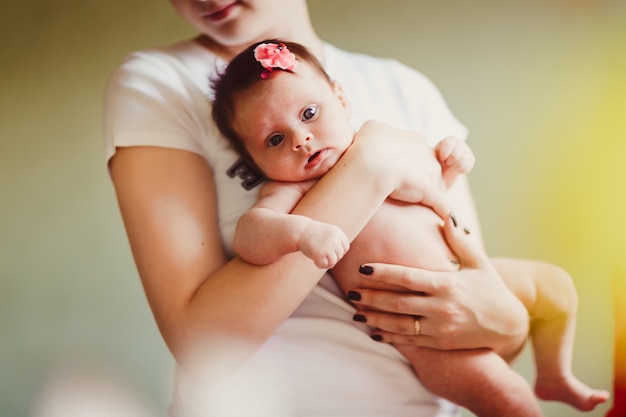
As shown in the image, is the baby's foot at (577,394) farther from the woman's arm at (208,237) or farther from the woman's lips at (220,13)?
the woman's lips at (220,13)

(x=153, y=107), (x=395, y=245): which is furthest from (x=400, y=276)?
(x=153, y=107)

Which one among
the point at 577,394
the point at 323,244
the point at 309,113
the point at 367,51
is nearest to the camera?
the point at 323,244

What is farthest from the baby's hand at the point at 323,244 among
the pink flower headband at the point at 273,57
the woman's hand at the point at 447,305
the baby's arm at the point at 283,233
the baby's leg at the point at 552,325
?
the baby's leg at the point at 552,325

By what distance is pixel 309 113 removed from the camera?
2.82 feet

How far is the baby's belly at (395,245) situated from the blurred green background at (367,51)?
0.17m

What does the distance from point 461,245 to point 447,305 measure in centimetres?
8

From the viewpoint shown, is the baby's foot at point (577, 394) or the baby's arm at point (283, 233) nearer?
the baby's arm at point (283, 233)

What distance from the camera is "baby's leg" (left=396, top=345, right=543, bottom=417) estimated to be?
864mm

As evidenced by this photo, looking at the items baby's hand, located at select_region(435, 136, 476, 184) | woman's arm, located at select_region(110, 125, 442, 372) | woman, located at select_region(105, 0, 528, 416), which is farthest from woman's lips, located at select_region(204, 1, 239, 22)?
baby's hand, located at select_region(435, 136, 476, 184)

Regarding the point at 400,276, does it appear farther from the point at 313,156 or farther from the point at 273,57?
the point at 273,57

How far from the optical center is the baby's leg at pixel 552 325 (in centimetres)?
97

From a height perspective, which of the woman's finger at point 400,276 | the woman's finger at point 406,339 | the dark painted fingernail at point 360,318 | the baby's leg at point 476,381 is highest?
the woman's finger at point 400,276

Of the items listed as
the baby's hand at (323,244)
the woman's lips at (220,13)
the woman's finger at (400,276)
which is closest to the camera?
the baby's hand at (323,244)

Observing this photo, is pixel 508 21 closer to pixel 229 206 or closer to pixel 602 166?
pixel 602 166
